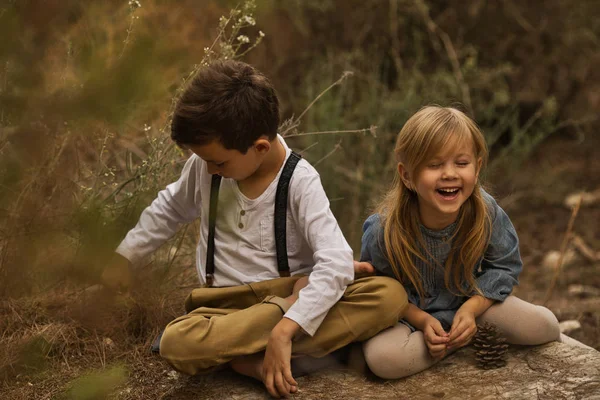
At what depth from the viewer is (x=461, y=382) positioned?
2.39 metres

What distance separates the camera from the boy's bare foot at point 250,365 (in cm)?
231

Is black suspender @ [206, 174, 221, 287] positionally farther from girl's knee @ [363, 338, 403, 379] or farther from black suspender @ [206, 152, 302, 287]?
girl's knee @ [363, 338, 403, 379]

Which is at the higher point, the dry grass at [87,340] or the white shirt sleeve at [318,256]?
the white shirt sleeve at [318,256]

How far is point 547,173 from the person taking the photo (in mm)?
6004

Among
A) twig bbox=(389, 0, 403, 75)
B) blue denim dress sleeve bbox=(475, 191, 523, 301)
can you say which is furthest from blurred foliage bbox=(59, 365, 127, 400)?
twig bbox=(389, 0, 403, 75)

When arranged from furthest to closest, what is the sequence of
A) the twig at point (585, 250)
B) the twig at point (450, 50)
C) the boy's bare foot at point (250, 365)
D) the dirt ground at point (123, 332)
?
the twig at point (450, 50) → the twig at point (585, 250) → the boy's bare foot at point (250, 365) → the dirt ground at point (123, 332)

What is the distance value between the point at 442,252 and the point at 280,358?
0.60m

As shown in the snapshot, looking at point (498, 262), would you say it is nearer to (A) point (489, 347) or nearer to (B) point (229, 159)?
(A) point (489, 347)

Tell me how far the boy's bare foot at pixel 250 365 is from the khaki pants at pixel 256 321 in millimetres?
39

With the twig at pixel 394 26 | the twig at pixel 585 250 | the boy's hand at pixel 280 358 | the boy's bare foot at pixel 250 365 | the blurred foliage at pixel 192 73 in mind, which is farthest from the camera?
the twig at pixel 394 26

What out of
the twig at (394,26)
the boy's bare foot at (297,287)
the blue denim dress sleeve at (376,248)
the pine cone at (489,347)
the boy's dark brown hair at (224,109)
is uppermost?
the twig at (394,26)

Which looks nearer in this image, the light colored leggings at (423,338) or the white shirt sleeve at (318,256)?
the white shirt sleeve at (318,256)

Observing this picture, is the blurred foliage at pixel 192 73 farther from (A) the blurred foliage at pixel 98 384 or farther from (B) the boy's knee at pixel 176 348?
(B) the boy's knee at pixel 176 348

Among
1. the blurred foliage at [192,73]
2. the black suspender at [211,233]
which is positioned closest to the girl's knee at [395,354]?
the black suspender at [211,233]
